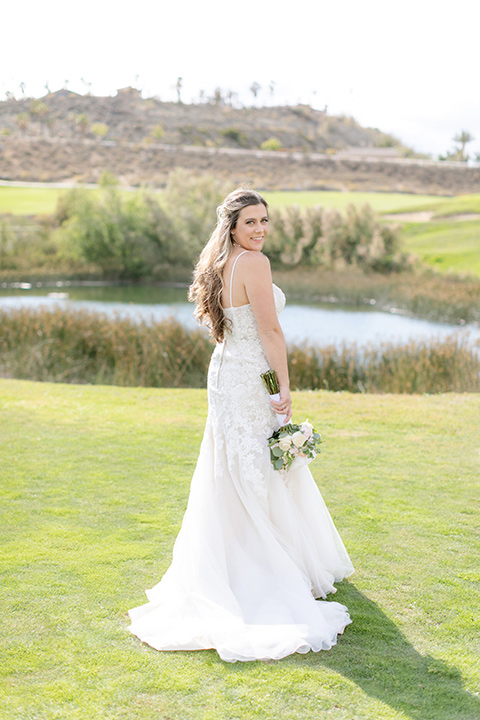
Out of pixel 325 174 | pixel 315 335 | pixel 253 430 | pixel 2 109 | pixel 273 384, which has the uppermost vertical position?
pixel 2 109

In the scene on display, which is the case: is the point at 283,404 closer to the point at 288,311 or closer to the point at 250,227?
the point at 250,227

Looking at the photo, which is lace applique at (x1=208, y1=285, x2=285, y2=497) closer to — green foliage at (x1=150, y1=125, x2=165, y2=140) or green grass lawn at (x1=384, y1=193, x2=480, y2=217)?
green grass lawn at (x1=384, y1=193, x2=480, y2=217)

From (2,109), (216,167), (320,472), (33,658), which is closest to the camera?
(33,658)

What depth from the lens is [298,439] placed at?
3475 millimetres

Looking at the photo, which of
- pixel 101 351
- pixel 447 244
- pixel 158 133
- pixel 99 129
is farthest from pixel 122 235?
pixel 158 133

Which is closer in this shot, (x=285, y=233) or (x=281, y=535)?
(x=281, y=535)

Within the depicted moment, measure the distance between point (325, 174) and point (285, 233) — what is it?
38390mm

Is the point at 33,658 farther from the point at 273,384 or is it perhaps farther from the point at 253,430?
the point at 273,384

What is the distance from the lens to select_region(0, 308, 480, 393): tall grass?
11.3 m

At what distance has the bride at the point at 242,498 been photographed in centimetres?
341

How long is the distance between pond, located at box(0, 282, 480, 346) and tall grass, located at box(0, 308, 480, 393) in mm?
2645

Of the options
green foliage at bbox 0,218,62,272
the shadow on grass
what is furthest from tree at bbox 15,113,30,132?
the shadow on grass

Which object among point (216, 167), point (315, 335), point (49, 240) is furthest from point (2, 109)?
point (315, 335)

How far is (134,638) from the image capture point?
3.33 meters
